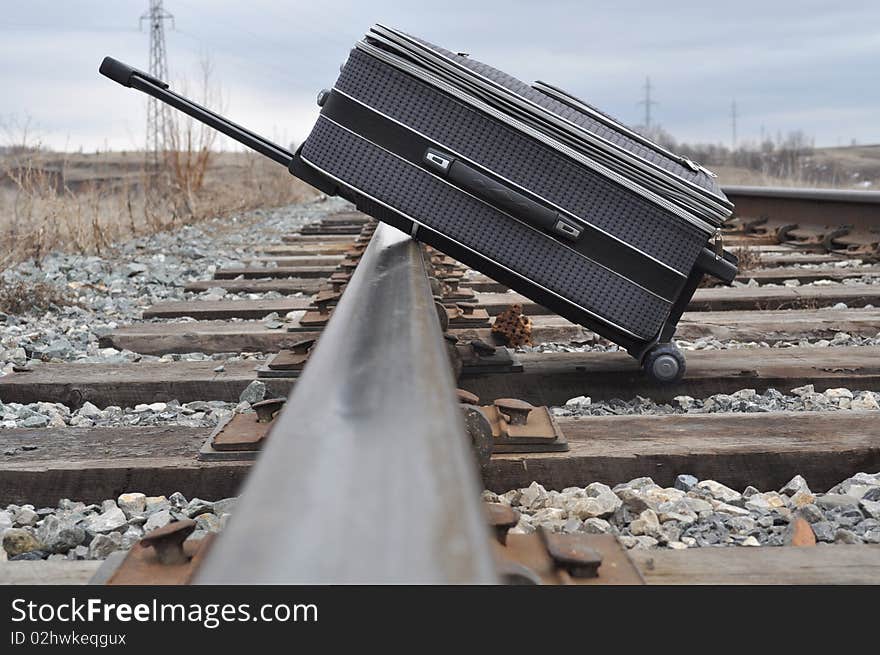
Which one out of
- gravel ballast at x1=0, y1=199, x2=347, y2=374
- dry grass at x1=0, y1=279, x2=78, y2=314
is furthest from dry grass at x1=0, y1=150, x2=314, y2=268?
dry grass at x1=0, y1=279, x2=78, y2=314

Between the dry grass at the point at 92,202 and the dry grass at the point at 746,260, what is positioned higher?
the dry grass at the point at 746,260

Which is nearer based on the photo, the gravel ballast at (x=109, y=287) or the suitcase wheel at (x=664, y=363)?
the suitcase wheel at (x=664, y=363)

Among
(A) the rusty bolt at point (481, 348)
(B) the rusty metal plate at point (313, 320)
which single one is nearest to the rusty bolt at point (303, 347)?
(B) the rusty metal plate at point (313, 320)

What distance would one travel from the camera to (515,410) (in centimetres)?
190

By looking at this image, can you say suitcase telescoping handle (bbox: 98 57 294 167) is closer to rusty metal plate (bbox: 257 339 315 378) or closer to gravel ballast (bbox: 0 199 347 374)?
rusty metal plate (bbox: 257 339 315 378)

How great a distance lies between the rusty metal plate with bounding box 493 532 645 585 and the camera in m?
1.18

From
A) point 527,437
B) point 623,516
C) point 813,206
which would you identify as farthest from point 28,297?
point 813,206

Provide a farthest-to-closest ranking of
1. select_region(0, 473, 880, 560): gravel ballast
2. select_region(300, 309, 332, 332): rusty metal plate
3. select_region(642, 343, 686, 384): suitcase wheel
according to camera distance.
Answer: select_region(300, 309, 332, 332): rusty metal plate, select_region(642, 343, 686, 384): suitcase wheel, select_region(0, 473, 880, 560): gravel ballast

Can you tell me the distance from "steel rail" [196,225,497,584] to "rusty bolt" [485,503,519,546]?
0.62 feet

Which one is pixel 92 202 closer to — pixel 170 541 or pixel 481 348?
pixel 481 348

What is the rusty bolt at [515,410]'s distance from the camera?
190 centimetres

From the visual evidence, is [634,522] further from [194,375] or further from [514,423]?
[194,375]

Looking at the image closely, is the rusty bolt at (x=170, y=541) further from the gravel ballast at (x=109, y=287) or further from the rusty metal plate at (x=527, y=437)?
the gravel ballast at (x=109, y=287)
